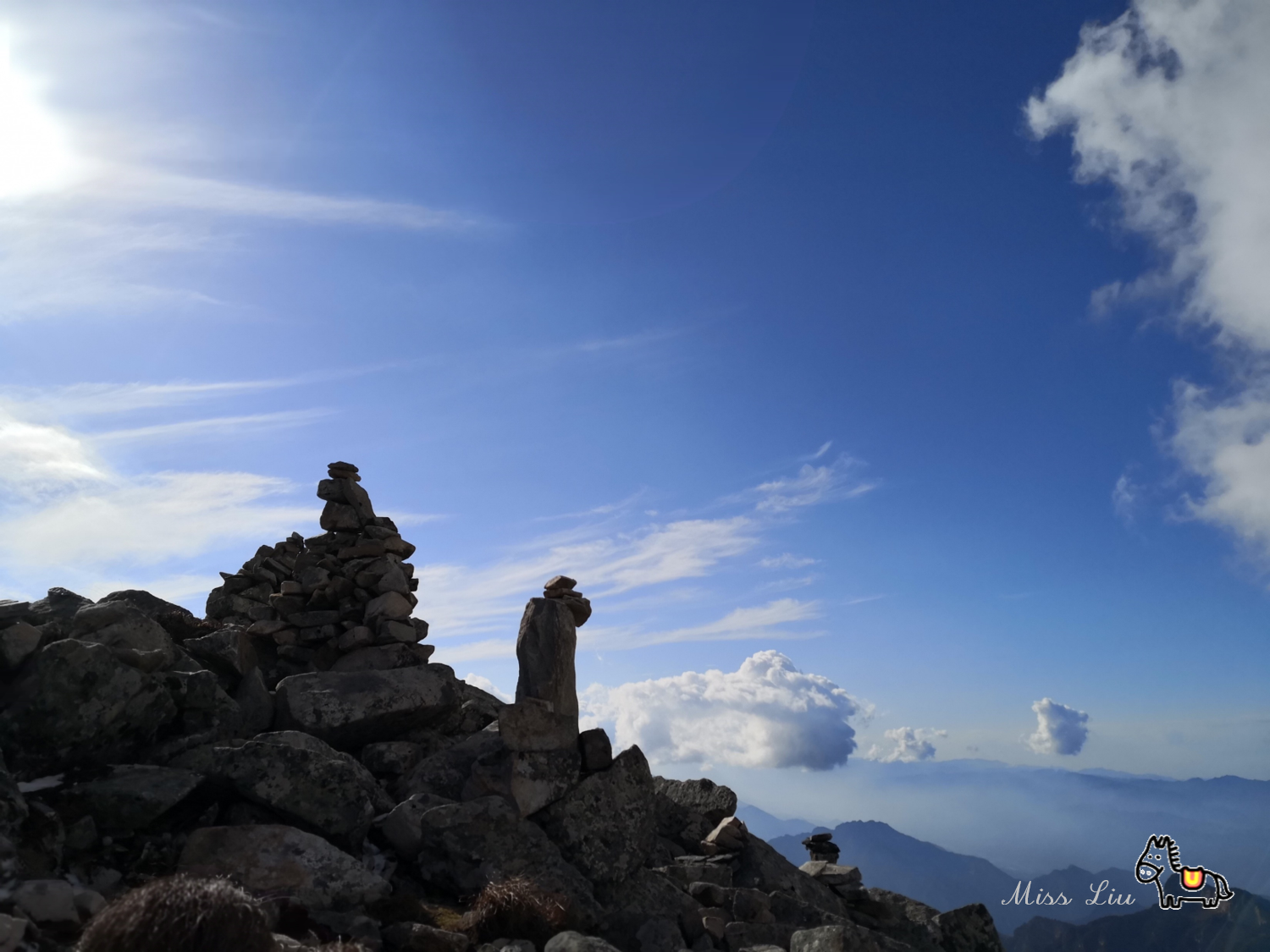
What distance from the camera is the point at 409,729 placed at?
16.4 m

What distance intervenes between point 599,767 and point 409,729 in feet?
13.4

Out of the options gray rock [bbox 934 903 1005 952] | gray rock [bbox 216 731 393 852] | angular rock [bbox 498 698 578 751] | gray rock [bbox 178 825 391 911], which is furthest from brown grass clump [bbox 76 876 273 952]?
gray rock [bbox 934 903 1005 952]

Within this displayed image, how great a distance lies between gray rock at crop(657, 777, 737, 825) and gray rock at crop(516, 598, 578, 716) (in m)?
4.85

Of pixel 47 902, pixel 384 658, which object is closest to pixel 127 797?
pixel 47 902

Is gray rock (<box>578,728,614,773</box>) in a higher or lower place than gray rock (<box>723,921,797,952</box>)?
higher

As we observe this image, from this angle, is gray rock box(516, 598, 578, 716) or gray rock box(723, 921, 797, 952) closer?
gray rock box(723, 921, 797, 952)

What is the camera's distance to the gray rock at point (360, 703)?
14992 millimetres

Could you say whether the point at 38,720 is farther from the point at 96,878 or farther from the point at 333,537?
the point at 333,537

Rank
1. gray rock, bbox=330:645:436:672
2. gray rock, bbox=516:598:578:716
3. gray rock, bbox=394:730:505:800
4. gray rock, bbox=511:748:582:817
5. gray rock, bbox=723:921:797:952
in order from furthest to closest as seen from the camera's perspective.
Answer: gray rock, bbox=330:645:436:672 < gray rock, bbox=516:598:578:716 < gray rock, bbox=394:730:505:800 < gray rock, bbox=511:748:582:817 < gray rock, bbox=723:921:797:952

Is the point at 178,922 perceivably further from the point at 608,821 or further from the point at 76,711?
the point at 608,821

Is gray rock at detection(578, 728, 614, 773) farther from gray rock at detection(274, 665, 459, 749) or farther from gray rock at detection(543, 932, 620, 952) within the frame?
gray rock at detection(543, 932, 620, 952)

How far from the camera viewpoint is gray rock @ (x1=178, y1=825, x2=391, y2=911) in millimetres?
Result: 9898

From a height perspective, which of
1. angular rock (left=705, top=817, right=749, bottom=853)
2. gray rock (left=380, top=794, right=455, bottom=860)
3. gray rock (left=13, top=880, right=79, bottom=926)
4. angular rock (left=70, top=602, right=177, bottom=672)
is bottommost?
angular rock (left=705, top=817, right=749, bottom=853)

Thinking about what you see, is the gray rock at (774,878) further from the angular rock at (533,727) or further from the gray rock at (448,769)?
the gray rock at (448,769)
